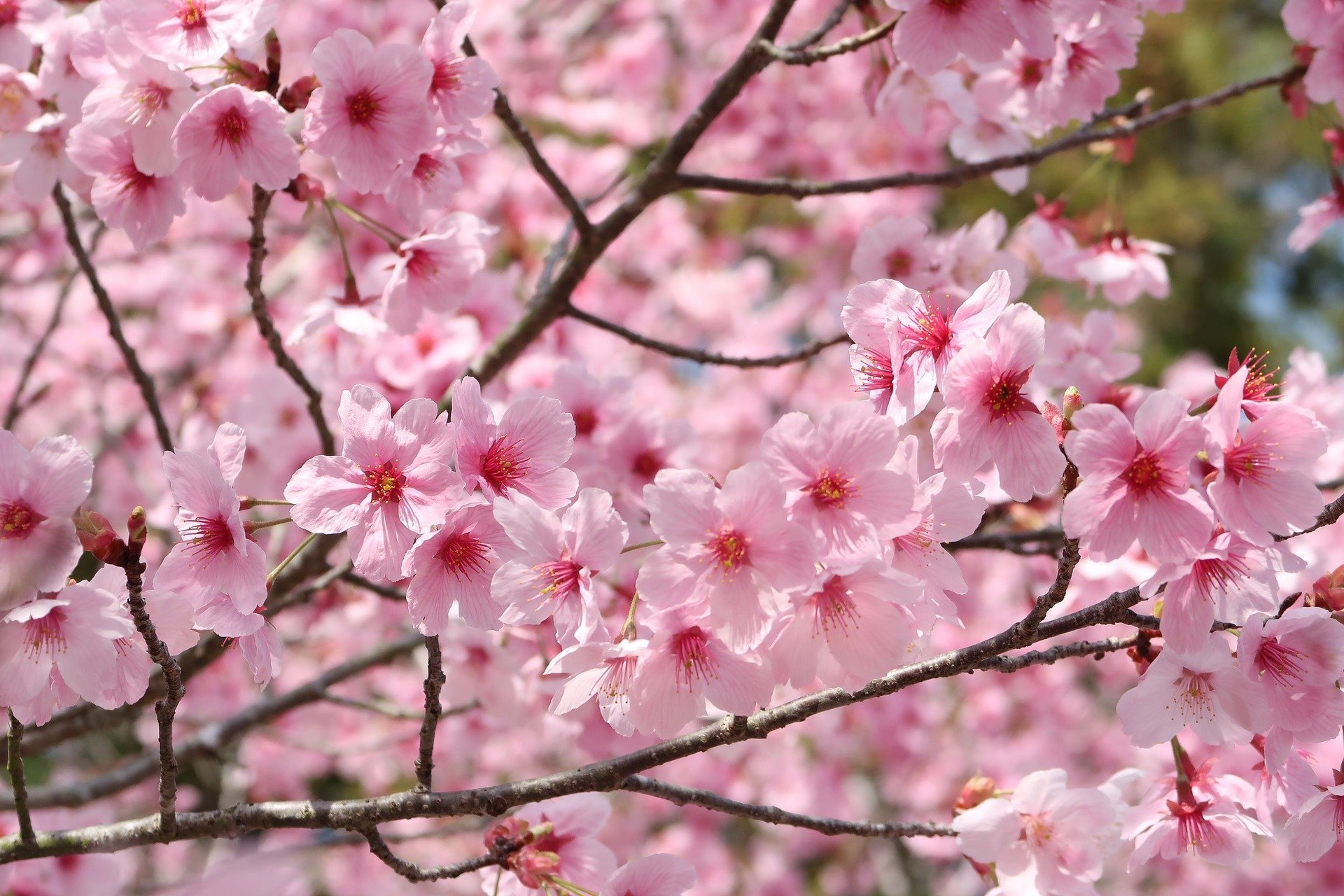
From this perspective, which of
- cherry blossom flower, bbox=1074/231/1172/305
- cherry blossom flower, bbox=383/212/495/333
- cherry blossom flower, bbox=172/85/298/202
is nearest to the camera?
cherry blossom flower, bbox=172/85/298/202

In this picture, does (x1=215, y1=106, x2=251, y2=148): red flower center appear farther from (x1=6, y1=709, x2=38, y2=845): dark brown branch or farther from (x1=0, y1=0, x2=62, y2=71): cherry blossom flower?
(x1=6, y1=709, x2=38, y2=845): dark brown branch

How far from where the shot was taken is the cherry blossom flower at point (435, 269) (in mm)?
1683

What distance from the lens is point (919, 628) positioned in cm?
113

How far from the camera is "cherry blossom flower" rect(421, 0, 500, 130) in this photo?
61.0 inches

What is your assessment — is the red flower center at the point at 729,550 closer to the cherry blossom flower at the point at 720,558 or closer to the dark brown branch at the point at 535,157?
the cherry blossom flower at the point at 720,558

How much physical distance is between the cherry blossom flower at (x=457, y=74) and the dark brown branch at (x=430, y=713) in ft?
2.74

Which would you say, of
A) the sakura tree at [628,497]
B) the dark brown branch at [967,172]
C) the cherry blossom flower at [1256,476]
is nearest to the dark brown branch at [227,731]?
the sakura tree at [628,497]

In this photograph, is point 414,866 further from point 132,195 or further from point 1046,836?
point 132,195

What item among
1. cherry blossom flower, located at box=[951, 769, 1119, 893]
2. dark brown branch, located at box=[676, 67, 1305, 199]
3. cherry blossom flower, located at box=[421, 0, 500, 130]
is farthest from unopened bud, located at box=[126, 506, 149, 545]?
dark brown branch, located at box=[676, 67, 1305, 199]

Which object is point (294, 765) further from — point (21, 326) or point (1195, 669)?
point (1195, 669)

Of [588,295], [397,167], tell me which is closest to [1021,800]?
[397,167]

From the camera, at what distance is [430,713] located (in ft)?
3.98

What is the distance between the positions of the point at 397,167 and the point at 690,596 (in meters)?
0.89

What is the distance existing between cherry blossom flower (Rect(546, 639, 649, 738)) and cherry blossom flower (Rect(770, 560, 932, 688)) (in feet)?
0.55
